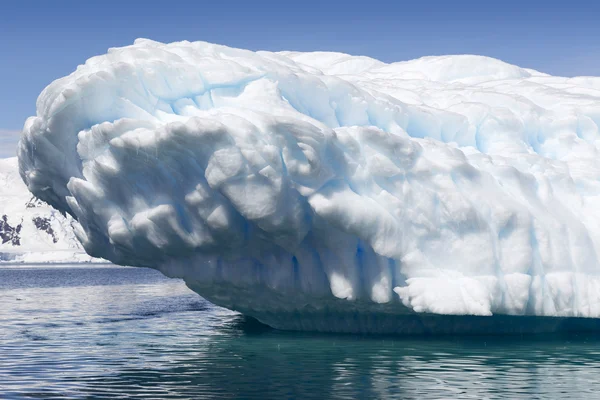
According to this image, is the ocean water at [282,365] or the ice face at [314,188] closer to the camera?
the ocean water at [282,365]

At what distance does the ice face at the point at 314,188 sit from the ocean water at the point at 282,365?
3.85ft

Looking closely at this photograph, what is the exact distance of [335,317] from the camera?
24.2m

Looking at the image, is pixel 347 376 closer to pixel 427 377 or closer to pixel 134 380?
pixel 427 377

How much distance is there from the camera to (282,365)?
62.5 feet

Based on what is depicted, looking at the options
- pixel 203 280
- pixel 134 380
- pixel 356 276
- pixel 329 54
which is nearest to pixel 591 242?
pixel 356 276

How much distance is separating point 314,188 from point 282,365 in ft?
12.6

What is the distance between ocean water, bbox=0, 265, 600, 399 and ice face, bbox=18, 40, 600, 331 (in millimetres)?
1174

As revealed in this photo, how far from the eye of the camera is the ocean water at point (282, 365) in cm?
1609

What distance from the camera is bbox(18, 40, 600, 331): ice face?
19750 mm

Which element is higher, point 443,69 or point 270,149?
point 443,69

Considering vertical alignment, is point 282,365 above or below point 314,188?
below

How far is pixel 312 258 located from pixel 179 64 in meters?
5.57

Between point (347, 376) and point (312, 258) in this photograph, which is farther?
point (312, 258)

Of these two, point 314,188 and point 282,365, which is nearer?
point 282,365
